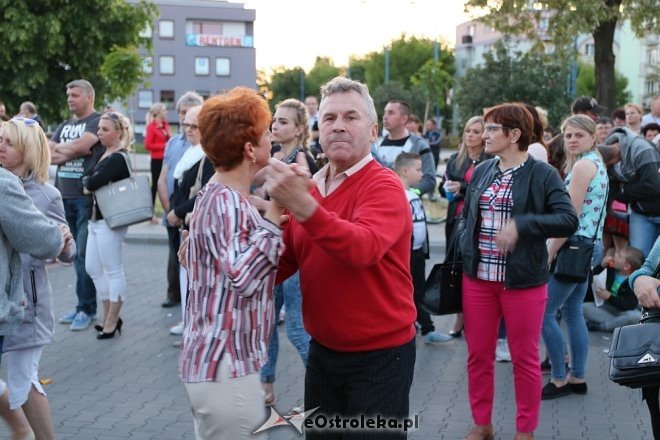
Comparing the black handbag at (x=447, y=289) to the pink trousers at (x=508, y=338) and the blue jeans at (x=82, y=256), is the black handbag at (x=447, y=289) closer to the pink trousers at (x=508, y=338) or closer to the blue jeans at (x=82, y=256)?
the pink trousers at (x=508, y=338)

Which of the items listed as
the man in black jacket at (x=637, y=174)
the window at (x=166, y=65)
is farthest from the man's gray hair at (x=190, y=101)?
the window at (x=166, y=65)

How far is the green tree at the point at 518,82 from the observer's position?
28.5m

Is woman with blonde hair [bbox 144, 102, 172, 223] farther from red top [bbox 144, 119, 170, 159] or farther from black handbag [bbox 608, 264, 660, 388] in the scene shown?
black handbag [bbox 608, 264, 660, 388]

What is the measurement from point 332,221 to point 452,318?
19.4 ft

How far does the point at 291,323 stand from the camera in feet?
17.9

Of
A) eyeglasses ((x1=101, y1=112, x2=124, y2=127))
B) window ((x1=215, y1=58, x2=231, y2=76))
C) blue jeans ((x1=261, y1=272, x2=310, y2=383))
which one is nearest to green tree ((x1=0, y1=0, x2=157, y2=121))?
eyeglasses ((x1=101, y1=112, x2=124, y2=127))

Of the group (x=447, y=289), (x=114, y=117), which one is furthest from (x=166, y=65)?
(x=447, y=289)

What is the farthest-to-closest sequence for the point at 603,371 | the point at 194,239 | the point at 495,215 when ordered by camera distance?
the point at 603,371 < the point at 495,215 < the point at 194,239

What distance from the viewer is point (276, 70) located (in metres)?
88.8

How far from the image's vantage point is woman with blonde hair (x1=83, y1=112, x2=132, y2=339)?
288 inches

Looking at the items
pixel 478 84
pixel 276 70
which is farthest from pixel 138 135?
pixel 478 84

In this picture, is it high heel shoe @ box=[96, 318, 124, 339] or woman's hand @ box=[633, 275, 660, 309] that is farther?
high heel shoe @ box=[96, 318, 124, 339]

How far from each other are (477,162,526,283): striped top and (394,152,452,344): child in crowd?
1.78 metres

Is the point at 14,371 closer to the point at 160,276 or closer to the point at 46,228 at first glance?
the point at 46,228
